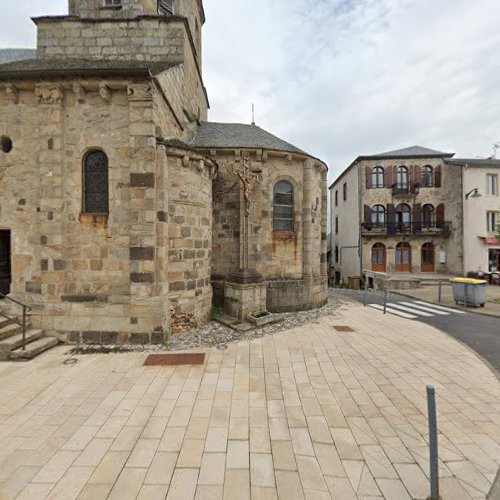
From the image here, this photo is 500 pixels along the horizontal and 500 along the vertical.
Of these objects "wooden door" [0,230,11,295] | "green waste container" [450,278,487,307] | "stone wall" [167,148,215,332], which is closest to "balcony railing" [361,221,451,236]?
"green waste container" [450,278,487,307]

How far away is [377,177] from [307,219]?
47.6 feet

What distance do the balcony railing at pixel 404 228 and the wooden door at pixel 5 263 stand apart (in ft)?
70.9

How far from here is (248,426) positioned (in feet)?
11.4

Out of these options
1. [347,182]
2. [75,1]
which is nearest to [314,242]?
[75,1]

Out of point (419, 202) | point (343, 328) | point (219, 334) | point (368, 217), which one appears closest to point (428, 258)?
point (419, 202)

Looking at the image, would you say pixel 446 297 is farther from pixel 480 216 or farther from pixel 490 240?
pixel 480 216

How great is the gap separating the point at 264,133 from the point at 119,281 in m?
9.49

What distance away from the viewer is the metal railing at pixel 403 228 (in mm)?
20688

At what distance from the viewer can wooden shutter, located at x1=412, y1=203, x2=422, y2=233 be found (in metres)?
20.8

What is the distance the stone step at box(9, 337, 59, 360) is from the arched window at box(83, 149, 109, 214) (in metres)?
3.49

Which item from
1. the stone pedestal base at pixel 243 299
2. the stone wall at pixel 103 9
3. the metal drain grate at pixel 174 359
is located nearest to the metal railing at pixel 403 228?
the stone pedestal base at pixel 243 299

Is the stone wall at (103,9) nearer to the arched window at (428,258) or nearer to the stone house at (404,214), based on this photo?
the stone house at (404,214)

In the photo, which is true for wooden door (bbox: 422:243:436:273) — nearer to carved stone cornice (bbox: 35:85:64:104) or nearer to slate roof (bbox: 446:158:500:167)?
slate roof (bbox: 446:158:500:167)

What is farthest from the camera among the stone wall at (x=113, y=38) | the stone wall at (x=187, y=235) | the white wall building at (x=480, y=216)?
the white wall building at (x=480, y=216)
